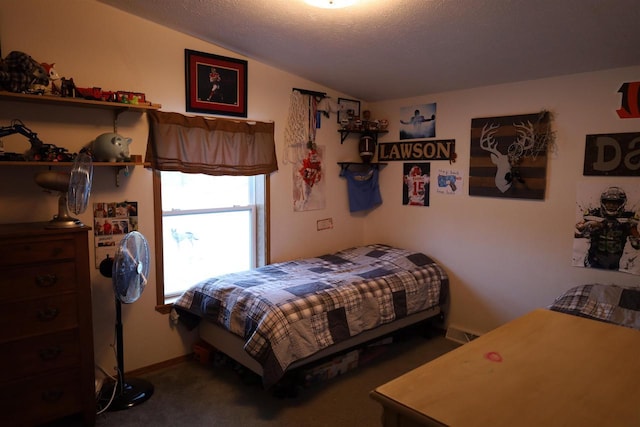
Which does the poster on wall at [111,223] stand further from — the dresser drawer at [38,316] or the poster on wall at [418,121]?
the poster on wall at [418,121]

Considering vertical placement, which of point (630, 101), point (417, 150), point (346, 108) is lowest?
point (417, 150)

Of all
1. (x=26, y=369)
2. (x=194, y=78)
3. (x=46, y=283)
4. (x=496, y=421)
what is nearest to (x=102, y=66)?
(x=194, y=78)

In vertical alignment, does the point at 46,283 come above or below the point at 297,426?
above

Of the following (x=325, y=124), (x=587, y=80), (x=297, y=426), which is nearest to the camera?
(x=297, y=426)

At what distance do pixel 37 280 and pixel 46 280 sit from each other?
4 cm

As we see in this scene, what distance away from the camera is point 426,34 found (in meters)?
2.68

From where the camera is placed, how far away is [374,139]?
4.27 m

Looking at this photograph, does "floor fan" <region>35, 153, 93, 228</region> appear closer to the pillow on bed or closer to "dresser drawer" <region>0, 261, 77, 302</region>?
"dresser drawer" <region>0, 261, 77, 302</region>

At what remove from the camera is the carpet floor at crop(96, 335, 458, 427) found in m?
2.48

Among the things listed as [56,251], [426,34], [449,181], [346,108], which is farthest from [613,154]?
[56,251]

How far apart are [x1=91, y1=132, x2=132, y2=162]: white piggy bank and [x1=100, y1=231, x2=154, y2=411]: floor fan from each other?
0.48 m

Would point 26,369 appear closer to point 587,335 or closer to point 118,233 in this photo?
point 118,233

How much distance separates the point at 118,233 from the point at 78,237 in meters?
0.56

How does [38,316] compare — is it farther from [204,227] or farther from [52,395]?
[204,227]
